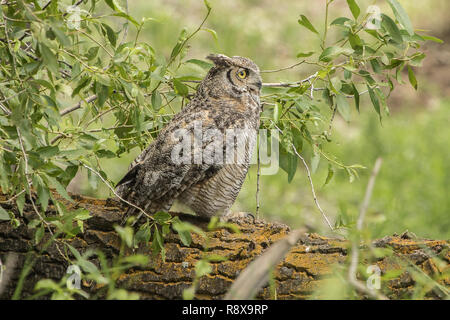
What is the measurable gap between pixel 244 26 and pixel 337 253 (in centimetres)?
562

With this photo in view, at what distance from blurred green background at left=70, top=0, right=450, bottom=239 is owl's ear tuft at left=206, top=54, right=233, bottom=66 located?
119cm

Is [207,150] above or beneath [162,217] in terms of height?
above

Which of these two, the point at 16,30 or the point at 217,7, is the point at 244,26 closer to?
the point at 217,7

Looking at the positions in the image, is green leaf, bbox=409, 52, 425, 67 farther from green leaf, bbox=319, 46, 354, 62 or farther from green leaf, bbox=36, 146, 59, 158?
green leaf, bbox=36, 146, 59, 158

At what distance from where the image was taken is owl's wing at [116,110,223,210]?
260 cm

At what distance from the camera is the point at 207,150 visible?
2.68 m

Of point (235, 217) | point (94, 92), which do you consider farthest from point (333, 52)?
point (94, 92)

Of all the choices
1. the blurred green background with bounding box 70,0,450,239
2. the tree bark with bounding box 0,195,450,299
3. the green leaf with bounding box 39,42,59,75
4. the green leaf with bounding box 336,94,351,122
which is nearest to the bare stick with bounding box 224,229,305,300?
the tree bark with bounding box 0,195,450,299

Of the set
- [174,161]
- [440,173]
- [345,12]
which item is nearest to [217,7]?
[345,12]

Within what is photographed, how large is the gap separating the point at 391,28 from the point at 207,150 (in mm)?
939

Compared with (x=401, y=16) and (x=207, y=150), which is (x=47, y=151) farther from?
(x=401, y=16)

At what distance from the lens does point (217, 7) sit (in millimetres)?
8344

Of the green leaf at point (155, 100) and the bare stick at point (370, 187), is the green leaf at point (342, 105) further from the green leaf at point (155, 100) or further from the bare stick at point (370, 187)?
the bare stick at point (370, 187)

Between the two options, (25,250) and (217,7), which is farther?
(217,7)
